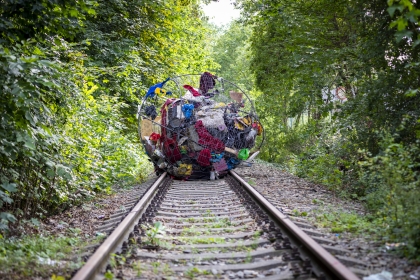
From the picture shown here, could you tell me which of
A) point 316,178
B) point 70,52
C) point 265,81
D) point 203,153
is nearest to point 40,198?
point 70,52

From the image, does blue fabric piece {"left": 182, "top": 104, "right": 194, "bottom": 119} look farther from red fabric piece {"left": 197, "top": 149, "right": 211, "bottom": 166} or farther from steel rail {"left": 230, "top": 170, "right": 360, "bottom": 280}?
steel rail {"left": 230, "top": 170, "right": 360, "bottom": 280}

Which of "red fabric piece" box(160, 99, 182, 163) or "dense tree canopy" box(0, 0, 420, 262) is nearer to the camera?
"dense tree canopy" box(0, 0, 420, 262)

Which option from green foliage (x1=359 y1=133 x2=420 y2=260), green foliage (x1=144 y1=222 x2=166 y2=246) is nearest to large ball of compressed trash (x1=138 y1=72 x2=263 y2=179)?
green foliage (x1=359 y1=133 x2=420 y2=260)

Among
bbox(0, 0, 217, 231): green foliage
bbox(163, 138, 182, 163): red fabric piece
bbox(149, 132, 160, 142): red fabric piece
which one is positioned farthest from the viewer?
bbox(149, 132, 160, 142): red fabric piece

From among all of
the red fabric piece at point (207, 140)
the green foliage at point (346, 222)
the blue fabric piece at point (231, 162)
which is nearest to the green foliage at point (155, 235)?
the green foliage at point (346, 222)

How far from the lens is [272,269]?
4219 mm

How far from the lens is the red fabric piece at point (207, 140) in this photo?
36.9 feet

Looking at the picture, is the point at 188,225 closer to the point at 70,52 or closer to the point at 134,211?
the point at 134,211

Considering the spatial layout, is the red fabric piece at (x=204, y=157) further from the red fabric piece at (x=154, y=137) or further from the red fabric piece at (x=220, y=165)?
the red fabric piece at (x=154, y=137)

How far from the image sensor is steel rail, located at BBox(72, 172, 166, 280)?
373cm

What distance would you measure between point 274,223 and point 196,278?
2026 mm

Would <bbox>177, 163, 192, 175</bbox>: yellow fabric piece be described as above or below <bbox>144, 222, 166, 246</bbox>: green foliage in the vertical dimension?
above

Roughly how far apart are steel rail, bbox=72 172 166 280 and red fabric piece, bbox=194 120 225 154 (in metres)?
4.39

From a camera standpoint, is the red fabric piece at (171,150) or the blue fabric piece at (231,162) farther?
the blue fabric piece at (231,162)
